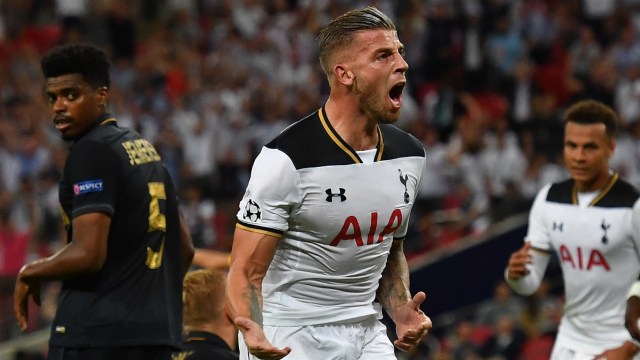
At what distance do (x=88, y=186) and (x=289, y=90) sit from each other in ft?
40.1

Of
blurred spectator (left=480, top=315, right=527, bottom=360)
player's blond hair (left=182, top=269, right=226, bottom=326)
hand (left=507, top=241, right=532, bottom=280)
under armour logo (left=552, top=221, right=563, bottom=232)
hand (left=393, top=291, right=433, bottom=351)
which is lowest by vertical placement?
blurred spectator (left=480, top=315, right=527, bottom=360)

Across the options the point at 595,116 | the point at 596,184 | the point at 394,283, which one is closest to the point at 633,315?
the point at 596,184

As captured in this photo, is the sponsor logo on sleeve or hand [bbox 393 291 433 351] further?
the sponsor logo on sleeve

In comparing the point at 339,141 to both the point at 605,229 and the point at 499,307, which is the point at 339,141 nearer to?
the point at 605,229

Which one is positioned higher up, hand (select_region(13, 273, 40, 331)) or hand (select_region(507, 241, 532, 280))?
hand (select_region(13, 273, 40, 331))

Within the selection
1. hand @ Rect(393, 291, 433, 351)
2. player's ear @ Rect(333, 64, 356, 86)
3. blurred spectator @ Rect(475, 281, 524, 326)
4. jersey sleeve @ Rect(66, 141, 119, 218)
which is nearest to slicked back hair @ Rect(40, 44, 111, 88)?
jersey sleeve @ Rect(66, 141, 119, 218)

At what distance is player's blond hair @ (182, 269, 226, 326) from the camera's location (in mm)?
6316

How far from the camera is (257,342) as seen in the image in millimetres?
4887

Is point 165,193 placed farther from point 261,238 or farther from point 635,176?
point 635,176

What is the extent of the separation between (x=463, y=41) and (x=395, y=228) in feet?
43.5

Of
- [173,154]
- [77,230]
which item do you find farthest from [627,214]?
[173,154]

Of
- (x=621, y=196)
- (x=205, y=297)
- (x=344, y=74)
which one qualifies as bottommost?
(x=205, y=297)

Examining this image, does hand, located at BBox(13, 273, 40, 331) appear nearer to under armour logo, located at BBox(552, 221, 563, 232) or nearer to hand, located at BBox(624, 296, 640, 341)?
hand, located at BBox(624, 296, 640, 341)

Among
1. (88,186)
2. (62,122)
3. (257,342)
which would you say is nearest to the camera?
(257,342)
